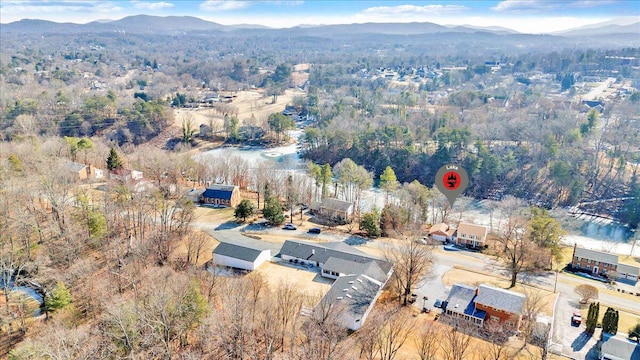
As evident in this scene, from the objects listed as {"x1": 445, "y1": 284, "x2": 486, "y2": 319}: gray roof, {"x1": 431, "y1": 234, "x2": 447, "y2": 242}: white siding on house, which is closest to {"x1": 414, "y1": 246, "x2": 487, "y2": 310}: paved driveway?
{"x1": 445, "y1": 284, "x2": 486, "y2": 319}: gray roof

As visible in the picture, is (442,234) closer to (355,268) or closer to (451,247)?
(451,247)

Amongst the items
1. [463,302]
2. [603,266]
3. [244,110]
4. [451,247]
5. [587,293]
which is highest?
[244,110]

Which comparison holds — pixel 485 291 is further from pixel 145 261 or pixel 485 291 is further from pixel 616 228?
pixel 616 228

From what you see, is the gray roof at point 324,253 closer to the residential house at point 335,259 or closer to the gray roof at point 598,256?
the residential house at point 335,259

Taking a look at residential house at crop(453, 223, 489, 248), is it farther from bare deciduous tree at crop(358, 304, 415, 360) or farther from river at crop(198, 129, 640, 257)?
bare deciduous tree at crop(358, 304, 415, 360)

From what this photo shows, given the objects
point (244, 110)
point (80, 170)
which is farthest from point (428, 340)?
point (244, 110)

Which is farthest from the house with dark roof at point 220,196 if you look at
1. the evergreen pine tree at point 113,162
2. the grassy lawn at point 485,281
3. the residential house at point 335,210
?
the grassy lawn at point 485,281

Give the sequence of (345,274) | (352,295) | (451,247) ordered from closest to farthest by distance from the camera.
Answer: (352,295)
(345,274)
(451,247)
